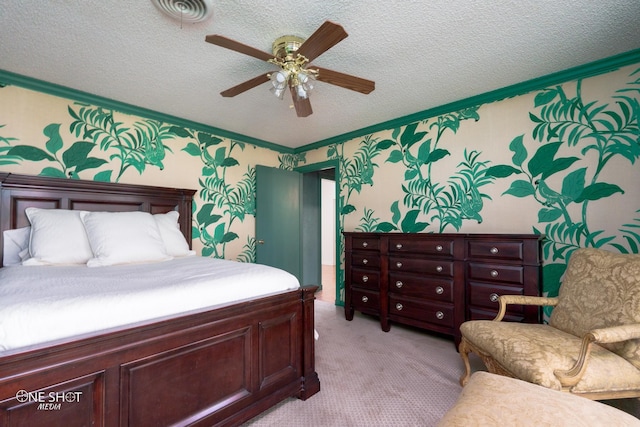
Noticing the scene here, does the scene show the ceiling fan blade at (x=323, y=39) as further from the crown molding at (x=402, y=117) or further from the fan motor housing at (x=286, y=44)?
the crown molding at (x=402, y=117)

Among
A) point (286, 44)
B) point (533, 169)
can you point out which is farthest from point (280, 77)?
point (533, 169)

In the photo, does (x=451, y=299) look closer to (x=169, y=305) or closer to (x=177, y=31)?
(x=169, y=305)

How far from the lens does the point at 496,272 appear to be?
2324 millimetres

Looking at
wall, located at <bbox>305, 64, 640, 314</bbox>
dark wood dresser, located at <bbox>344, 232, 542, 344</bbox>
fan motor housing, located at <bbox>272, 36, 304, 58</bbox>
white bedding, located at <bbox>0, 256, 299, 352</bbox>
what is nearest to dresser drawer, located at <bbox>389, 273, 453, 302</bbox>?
dark wood dresser, located at <bbox>344, 232, 542, 344</bbox>

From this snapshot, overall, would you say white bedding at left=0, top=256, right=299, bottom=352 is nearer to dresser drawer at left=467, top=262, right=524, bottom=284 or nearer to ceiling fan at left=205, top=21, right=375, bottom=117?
ceiling fan at left=205, top=21, right=375, bottom=117

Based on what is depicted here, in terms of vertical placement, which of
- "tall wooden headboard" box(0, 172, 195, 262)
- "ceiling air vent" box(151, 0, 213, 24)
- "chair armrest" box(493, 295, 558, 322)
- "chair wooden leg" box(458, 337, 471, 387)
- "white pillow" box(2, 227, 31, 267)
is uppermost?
"ceiling air vent" box(151, 0, 213, 24)

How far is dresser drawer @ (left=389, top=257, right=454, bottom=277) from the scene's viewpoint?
2.58 meters

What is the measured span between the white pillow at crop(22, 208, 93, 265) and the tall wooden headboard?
20 cm

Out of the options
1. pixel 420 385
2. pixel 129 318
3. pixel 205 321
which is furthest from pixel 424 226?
pixel 129 318

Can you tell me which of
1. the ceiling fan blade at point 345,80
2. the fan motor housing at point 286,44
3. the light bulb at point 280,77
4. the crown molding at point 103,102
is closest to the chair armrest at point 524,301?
the ceiling fan blade at point 345,80

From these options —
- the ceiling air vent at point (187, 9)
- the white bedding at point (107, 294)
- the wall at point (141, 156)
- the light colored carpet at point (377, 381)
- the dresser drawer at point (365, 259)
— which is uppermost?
the ceiling air vent at point (187, 9)

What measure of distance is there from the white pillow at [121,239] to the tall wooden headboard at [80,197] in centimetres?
47

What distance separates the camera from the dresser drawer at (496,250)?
224cm

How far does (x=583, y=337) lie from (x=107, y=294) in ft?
7.32
